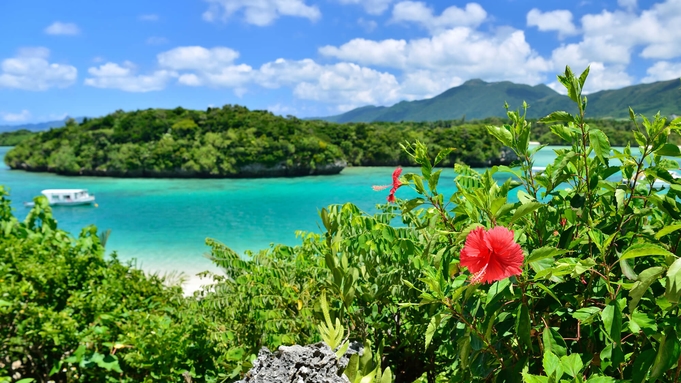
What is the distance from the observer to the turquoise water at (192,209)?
67.9ft

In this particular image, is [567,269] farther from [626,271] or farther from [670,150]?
[670,150]

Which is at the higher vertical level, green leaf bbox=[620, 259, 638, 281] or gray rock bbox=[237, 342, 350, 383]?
green leaf bbox=[620, 259, 638, 281]

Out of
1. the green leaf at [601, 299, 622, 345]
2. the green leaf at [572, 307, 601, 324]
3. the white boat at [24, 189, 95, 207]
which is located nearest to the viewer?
the green leaf at [601, 299, 622, 345]

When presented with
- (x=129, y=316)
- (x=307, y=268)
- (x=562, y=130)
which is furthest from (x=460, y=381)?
(x=129, y=316)

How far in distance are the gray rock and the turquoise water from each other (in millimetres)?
10056

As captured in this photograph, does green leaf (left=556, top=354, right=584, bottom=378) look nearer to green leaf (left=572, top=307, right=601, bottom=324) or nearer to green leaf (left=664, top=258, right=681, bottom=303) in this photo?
green leaf (left=572, top=307, right=601, bottom=324)

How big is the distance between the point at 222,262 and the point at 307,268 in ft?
2.34

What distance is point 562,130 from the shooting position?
1.28m

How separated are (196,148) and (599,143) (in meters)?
56.6

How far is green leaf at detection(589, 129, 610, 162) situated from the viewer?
118 cm

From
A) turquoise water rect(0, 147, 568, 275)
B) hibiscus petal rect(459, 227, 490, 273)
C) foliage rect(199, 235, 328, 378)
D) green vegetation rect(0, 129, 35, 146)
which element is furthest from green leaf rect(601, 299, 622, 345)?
green vegetation rect(0, 129, 35, 146)

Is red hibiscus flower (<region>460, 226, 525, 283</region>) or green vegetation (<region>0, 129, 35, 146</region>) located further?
green vegetation (<region>0, 129, 35, 146</region>)

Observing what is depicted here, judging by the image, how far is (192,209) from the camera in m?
32.1

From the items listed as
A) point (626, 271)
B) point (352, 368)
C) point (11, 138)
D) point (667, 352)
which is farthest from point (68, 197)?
point (11, 138)
